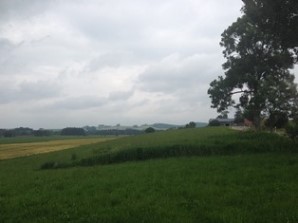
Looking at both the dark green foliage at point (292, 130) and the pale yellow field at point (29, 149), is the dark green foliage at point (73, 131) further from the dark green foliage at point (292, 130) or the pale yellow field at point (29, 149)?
the dark green foliage at point (292, 130)

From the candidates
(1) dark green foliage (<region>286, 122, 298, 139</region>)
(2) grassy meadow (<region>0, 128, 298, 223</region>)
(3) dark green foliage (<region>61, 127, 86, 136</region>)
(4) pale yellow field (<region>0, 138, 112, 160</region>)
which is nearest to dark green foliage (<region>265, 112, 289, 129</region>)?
(1) dark green foliage (<region>286, 122, 298, 139</region>)

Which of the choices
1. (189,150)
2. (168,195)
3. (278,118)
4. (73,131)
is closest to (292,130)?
(278,118)

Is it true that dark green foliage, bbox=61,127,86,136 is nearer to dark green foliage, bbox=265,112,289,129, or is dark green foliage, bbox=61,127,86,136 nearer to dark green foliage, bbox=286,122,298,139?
dark green foliage, bbox=265,112,289,129

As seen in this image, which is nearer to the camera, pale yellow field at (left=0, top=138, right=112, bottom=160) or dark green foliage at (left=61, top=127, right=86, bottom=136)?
pale yellow field at (left=0, top=138, right=112, bottom=160)

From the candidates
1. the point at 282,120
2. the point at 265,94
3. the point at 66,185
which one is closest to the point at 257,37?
the point at 265,94

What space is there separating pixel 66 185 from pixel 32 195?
8.09 feet

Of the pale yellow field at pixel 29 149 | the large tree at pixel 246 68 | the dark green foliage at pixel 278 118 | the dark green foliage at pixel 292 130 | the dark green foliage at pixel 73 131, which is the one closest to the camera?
the dark green foliage at pixel 292 130

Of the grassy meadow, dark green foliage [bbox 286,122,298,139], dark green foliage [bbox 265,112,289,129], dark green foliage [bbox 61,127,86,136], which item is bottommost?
the grassy meadow

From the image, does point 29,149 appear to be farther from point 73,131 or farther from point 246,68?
point 73,131

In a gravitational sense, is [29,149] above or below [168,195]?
above

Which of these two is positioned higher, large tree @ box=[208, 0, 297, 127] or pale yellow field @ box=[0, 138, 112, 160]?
large tree @ box=[208, 0, 297, 127]

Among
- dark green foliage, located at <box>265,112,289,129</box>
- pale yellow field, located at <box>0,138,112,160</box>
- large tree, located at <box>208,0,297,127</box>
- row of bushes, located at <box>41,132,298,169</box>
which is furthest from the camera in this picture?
pale yellow field, located at <box>0,138,112,160</box>

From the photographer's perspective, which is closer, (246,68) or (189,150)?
(189,150)

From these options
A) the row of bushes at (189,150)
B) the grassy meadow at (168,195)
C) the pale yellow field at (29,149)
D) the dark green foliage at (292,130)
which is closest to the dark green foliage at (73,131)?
the pale yellow field at (29,149)
